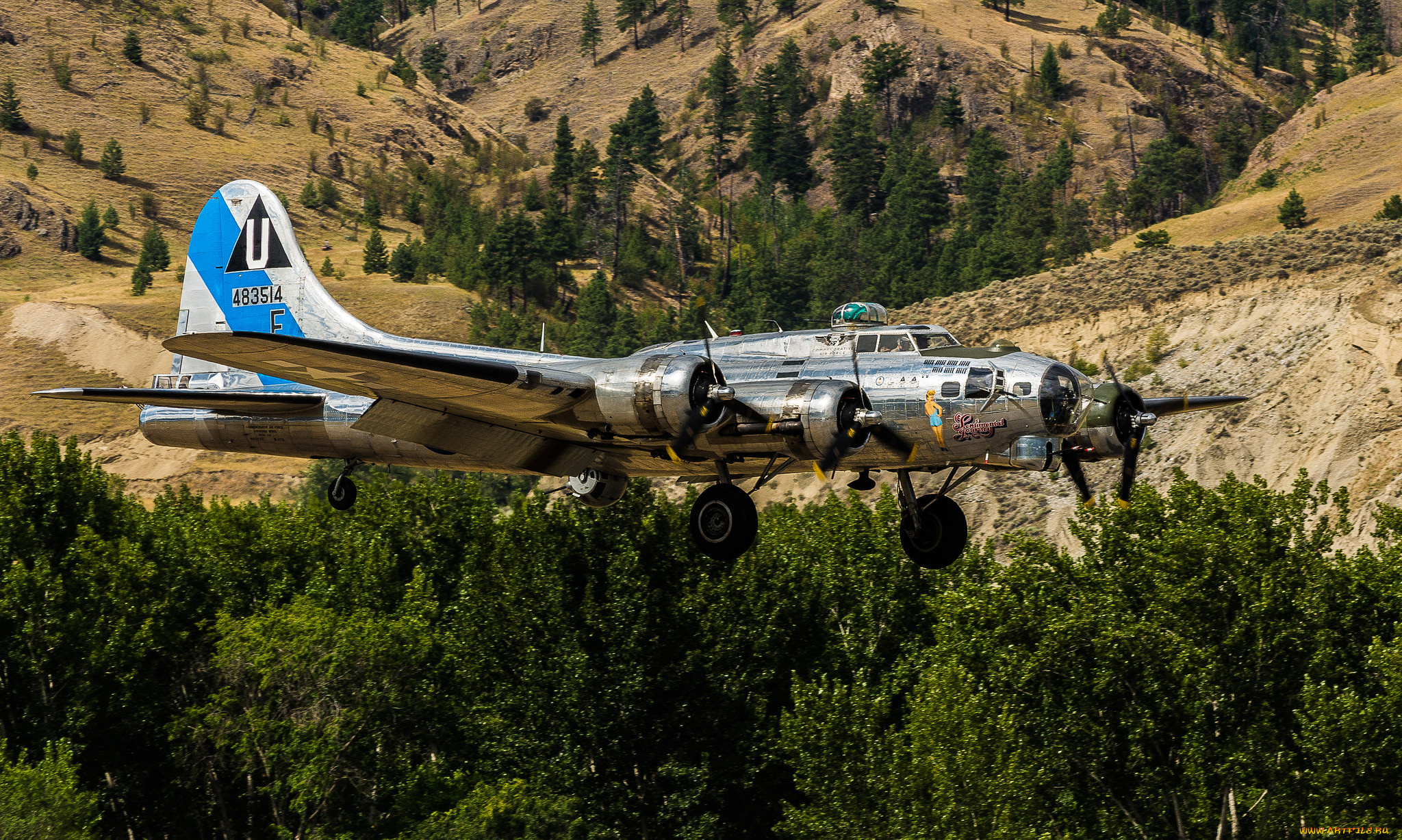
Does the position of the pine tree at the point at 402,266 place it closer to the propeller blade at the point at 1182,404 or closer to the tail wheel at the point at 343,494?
the tail wheel at the point at 343,494

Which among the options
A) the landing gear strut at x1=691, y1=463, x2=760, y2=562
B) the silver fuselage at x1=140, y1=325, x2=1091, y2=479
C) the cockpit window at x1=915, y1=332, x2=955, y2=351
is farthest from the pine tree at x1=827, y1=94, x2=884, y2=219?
the landing gear strut at x1=691, y1=463, x2=760, y2=562

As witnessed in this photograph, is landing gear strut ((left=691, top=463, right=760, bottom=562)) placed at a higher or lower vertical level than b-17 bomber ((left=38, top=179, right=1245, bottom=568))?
lower

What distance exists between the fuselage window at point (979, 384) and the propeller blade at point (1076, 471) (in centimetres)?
165

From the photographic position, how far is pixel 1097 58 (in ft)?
605

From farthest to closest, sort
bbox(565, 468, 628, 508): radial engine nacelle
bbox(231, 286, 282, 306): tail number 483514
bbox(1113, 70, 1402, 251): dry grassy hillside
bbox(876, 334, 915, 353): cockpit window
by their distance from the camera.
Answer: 1. bbox(1113, 70, 1402, 251): dry grassy hillside
2. bbox(231, 286, 282, 306): tail number 483514
3. bbox(565, 468, 628, 508): radial engine nacelle
4. bbox(876, 334, 915, 353): cockpit window

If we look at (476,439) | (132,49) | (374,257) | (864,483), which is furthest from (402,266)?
(864,483)

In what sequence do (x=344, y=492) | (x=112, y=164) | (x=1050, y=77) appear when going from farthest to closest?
(x=1050, y=77), (x=112, y=164), (x=344, y=492)

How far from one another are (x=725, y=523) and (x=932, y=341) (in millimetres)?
4850

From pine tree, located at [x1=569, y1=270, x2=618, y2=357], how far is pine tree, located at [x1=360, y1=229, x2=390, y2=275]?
20.2m

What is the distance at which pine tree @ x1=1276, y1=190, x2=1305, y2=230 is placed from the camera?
10362 cm

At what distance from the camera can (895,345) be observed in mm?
25141

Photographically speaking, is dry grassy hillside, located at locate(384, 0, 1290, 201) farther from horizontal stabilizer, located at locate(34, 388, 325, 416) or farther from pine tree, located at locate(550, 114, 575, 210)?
horizontal stabilizer, located at locate(34, 388, 325, 416)

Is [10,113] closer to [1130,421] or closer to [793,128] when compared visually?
[793,128]

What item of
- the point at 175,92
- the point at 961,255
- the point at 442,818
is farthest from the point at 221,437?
the point at 175,92
